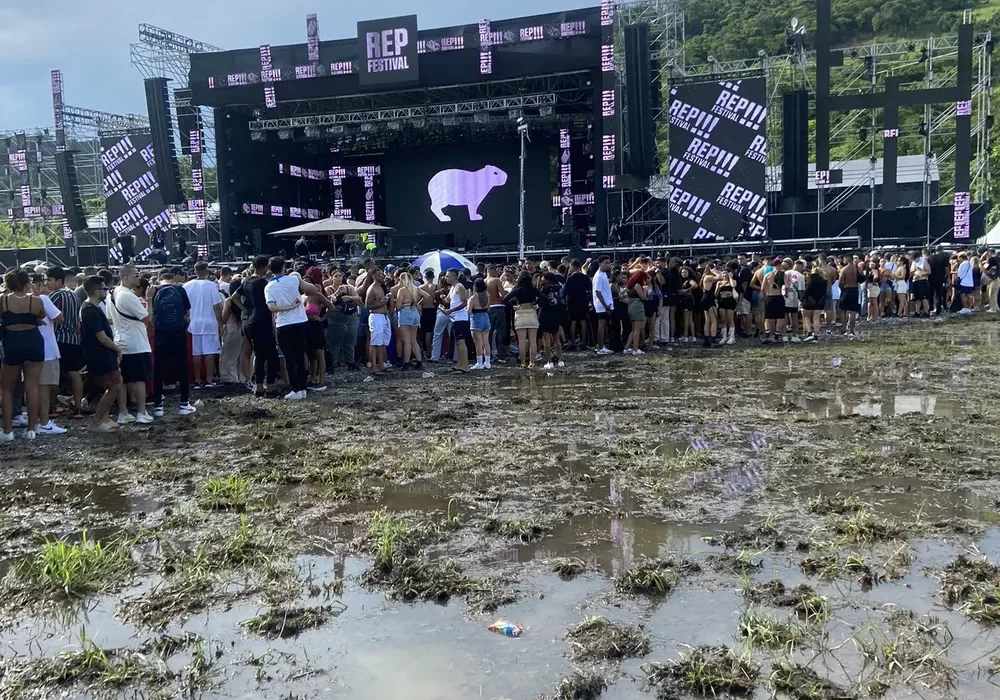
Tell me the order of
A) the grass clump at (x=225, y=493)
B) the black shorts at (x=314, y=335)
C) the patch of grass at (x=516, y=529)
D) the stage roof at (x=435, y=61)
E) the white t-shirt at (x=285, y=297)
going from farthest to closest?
the stage roof at (x=435, y=61), the black shorts at (x=314, y=335), the white t-shirt at (x=285, y=297), the grass clump at (x=225, y=493), the patch of grass at (x=516, y=529)

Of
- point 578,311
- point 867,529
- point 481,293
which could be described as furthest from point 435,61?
point 867,529

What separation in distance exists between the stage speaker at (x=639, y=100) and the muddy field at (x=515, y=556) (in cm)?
1636

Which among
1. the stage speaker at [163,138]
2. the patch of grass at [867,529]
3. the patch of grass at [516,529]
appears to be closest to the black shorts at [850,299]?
the patch of grass at [867,529]

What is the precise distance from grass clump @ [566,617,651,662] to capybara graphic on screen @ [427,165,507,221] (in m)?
27.5

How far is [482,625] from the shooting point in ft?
11.3

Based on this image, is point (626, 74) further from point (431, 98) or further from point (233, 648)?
point (233, 648)

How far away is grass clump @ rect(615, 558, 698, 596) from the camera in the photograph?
12.2ft

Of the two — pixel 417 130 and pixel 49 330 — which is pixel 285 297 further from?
pixel 417 130

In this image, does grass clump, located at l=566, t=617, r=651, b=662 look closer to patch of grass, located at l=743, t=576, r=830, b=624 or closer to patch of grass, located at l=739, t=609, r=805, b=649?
patch of grass, located at l=739, t=609, r=805, b=649

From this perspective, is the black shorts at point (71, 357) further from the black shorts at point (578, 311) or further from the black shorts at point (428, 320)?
the black shorts at point (578, 311)

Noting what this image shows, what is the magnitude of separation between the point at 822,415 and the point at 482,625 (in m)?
5.16

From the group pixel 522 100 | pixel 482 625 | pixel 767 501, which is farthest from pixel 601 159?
pixel 482 625

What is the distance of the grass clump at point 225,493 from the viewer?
203 inches

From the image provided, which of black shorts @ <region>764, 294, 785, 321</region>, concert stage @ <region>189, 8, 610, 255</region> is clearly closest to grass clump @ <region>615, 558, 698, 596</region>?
black shorts @ <region>764, 294, 785, 321</region>
